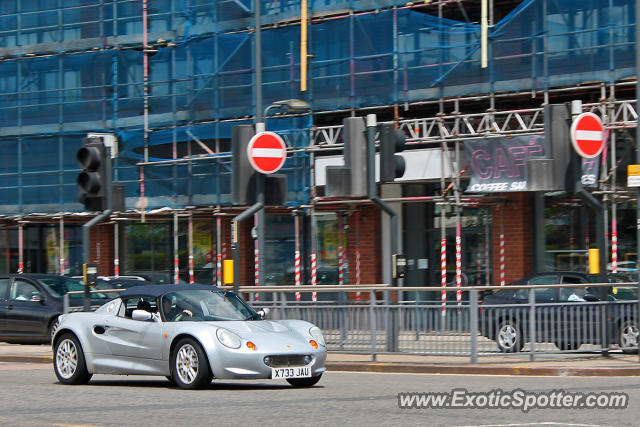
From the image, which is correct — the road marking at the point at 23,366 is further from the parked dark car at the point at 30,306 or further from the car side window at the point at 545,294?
the car side window at the point at 545,294

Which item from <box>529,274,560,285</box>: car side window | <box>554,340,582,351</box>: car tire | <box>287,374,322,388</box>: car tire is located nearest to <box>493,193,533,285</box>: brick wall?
<box>529,274,560,285</box>: car side window

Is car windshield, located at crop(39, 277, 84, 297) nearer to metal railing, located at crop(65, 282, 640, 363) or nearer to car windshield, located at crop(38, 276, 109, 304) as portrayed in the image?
car windshield, located at crop(38, 276, 109, 304)

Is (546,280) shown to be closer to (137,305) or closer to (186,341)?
(137,305)

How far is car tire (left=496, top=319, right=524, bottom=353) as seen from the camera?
17.7 m

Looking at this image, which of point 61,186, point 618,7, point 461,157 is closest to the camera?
A: point 618,7

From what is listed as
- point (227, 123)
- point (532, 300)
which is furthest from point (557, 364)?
point (227, 123)

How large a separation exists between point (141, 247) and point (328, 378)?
72.7 ft

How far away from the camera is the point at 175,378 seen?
14281 mm

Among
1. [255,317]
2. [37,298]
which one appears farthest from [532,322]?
[37,298]

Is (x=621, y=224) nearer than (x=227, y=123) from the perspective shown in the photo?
Yes

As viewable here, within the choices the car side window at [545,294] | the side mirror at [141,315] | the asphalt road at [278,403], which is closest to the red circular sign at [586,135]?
the car side window at [545,294]

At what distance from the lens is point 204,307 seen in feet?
49.0

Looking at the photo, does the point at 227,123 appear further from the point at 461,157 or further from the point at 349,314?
the point at 349,314
